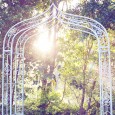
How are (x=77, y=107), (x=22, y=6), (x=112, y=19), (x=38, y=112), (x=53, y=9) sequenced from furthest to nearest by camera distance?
(x=77, y=107) < (x=38, y=112) < (x=22, y=6) < (x=112, y=19) < (x=53, y=9)

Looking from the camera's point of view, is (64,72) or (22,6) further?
(64,72)

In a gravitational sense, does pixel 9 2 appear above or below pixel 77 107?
above

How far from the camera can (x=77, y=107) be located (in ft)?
30.2

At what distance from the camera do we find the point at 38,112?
28.2ft

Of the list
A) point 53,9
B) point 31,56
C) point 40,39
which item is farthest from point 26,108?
point 53,9

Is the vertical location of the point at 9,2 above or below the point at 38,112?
above

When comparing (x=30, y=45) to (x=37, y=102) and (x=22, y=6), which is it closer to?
(x=22, y=6)

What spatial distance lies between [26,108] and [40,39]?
2582mm

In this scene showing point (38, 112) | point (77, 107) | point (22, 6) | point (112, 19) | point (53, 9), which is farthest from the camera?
point (77, 107)

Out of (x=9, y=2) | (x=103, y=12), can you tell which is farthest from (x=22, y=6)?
(x=103, y=12)

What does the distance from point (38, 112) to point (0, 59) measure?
2316 millimetres

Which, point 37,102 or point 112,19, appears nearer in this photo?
point 112,19

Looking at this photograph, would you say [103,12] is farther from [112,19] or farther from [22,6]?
[22,6]

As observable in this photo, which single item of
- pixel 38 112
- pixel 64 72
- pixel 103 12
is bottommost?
pixel 38 112
